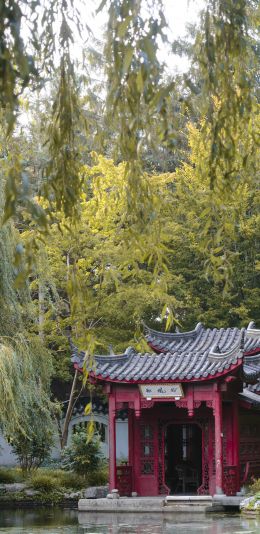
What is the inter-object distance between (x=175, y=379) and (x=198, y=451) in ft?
7.31

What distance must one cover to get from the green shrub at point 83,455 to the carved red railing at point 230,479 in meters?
3.49

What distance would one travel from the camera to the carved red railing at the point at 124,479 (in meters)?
16.6

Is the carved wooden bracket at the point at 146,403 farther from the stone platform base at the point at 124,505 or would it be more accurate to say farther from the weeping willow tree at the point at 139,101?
the weeping willow tree at the point at 139,101

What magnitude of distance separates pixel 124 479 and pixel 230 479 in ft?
6.14

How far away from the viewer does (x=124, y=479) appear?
1672cm

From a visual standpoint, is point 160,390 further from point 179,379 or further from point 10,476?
point 10,476

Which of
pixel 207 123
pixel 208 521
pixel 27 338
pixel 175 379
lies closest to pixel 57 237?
pixel 27 338

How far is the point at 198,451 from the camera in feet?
57.5

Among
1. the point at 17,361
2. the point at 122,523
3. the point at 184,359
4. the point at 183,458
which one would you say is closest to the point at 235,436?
the point at 183,458

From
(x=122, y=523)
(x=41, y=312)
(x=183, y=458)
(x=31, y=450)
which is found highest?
(x=41, y=312)

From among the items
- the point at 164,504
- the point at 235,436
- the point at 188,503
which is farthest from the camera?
the point at 235,436

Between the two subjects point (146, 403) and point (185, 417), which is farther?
point (185, 417)

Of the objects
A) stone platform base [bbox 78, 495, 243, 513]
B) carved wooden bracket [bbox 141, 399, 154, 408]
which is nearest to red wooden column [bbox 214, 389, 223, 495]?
stone platform base [bbox 78, 495, 243, 513]

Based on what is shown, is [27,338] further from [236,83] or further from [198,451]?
[236,83]
